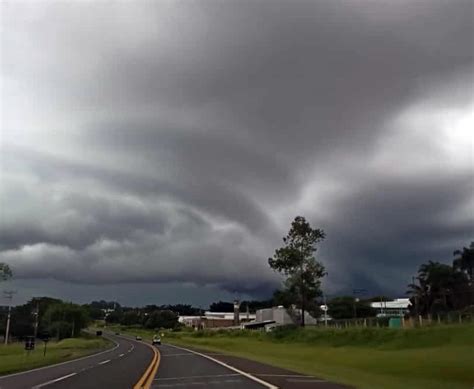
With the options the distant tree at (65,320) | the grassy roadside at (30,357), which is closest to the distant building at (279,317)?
the grassy roadside at (30,357)

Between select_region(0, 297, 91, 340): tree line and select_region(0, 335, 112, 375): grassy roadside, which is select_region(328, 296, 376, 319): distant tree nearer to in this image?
select_region(0, 297, 91, 340): tree line

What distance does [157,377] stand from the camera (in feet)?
86.8

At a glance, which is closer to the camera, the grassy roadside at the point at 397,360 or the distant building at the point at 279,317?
the grassy roadside at the point at 397,360

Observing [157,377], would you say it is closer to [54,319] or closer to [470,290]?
[470,290]

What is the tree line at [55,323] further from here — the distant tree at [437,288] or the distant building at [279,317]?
the distant tree at [437,288]

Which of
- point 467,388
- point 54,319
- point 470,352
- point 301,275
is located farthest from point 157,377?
point 54,319

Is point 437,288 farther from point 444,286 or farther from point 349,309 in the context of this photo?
point 349,309

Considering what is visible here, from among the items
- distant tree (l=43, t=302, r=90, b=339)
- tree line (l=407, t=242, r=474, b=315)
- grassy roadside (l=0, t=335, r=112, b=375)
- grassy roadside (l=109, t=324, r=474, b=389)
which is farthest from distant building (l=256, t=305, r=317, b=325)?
distant tree (l=43, t=302, r=90, b=339)

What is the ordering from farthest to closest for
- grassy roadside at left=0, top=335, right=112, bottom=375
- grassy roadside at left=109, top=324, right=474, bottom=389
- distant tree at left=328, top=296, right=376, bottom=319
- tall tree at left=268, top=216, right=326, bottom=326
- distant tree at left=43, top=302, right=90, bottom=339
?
distant tree at left=328, top=296, right=376, bottom=319 → distant tree at left=43, top=302, right=90, bottom=339 → tall tree at left=268, top=216, right=326, bottom=326 → grassy roadside at left=0, top=335, right=112, bottom=375 → grassy roadside at left=109, top=324, right=474, bottom=389

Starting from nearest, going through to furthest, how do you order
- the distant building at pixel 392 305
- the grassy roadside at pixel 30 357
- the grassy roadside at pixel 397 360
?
the grassy roadside at pixel 397 360 < the grassy roadside at pixel 30 357 < the distant building at pixel 392 305

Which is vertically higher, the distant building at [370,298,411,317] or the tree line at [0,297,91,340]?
the distant building at [370,298,411,317]

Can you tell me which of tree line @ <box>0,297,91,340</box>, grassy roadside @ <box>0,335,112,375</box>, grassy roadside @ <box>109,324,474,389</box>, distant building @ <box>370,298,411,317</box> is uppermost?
distant building @ <box>370,298,411,317</box>

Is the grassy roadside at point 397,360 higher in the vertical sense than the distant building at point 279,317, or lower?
lower

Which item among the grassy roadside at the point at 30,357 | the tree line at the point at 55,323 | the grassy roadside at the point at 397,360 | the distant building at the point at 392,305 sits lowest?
the grassy roadside at the point at 30,357
